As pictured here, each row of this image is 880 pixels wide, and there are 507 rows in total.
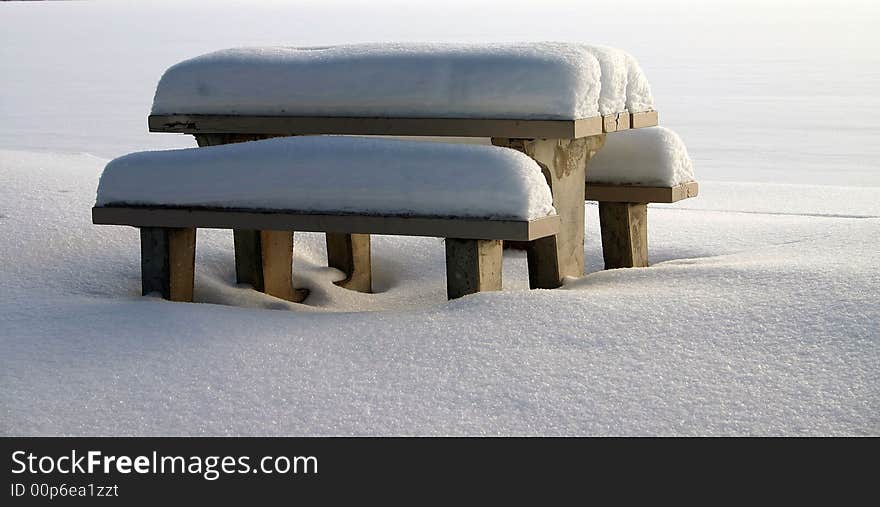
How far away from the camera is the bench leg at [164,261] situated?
3457 mm

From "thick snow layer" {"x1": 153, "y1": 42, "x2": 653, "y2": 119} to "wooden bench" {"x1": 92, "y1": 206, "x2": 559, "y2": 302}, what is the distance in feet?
1.34

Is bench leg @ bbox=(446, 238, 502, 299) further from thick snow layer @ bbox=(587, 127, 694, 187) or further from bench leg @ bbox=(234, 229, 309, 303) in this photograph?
thick snow layer @ bbox=(587, 127, 694, 187)

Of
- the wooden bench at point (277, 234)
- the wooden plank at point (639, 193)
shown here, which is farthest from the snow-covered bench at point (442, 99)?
Result: the wooden plank at point (639, 193)

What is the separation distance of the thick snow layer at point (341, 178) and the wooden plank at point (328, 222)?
0.07ft

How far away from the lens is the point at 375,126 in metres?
3.56

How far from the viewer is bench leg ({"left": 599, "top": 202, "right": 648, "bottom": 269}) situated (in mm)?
4051

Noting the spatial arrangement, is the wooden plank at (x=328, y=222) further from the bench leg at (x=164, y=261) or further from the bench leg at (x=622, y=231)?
the bench leg at (x=622, y=231)

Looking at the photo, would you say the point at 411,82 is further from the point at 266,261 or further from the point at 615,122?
the point at 266,261

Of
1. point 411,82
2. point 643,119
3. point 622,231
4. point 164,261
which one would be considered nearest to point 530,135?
point 411,82

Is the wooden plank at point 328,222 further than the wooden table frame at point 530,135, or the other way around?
the wooden table frame at point 530,135

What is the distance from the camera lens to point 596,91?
3469 mm

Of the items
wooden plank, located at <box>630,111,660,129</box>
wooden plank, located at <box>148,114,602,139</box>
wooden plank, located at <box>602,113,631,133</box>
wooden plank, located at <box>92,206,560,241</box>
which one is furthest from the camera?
wooden plank, located at <box>630,111,660,129</box>

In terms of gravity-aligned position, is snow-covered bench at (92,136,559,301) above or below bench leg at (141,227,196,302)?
above

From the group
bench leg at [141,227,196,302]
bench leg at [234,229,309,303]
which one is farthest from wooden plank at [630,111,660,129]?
bench leg at [141,227,196,302]
